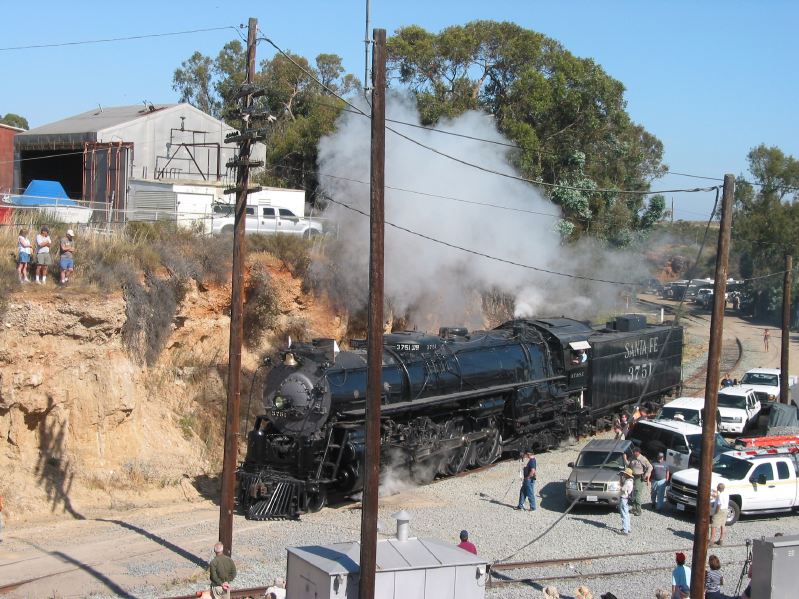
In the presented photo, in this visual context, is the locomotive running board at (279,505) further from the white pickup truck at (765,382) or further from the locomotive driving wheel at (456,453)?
the white pickup truck at (765,382)

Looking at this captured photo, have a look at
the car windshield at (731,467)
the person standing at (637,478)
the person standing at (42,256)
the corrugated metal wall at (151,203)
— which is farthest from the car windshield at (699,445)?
the corrugated metal wall at (151,203)

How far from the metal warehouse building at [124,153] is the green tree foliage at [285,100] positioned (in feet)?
6.96

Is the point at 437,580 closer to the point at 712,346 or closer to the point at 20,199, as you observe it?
the point at 712,346

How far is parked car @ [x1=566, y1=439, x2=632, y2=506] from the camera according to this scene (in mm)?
17547

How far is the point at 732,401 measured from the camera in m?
27.0

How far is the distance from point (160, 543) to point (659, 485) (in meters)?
10.1

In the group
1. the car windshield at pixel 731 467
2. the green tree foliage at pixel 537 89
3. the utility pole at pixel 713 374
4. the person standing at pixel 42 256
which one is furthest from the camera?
the green tree foliage at pixel 537 89

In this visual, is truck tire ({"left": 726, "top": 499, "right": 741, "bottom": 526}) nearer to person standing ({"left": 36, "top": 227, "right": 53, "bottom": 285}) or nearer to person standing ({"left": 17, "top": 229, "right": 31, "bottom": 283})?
person standing ({"left": 36, "top": 227, "right": 53, "bottom": 285})

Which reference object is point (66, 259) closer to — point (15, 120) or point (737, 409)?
point (737, 409)

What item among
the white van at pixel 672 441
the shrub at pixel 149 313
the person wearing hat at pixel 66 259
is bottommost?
the white van at pixel 672 441

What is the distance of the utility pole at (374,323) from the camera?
974 cm

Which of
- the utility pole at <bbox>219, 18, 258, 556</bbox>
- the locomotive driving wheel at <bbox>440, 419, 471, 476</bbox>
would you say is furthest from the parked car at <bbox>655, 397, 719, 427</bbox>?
the utility pole at <bbox>219, 18, 258, 556</bbox>

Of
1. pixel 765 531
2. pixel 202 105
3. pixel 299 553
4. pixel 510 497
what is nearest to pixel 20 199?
pixel 510 497

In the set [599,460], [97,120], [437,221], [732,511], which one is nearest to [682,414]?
[732,511]
